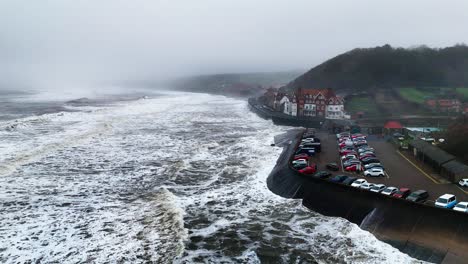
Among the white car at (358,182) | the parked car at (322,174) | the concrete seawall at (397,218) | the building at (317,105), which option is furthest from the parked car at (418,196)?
the building at (317,105)

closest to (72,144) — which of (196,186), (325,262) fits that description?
(196,186)

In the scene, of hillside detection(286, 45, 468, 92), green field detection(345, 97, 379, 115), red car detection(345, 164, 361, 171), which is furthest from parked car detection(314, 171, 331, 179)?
hillside detection(286, 45, 468, 92)

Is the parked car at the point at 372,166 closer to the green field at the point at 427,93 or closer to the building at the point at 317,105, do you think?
the building at the point at 317,105

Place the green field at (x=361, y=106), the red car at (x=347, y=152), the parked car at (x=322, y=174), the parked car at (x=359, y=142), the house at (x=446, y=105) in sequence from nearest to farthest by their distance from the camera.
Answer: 1. the parked car at (x=322, y=174)
2. the red car at (x=347, y=152)
3. the parked car at (x=359, y=142)
4. the house at (x=446, y=105)
5. the green field at (x=361, y=106)

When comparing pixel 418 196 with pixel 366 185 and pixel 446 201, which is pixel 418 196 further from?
pixel 366 185

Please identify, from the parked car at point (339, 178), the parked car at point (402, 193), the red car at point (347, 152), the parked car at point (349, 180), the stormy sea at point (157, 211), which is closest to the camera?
the stormy sea at point (157, 211)

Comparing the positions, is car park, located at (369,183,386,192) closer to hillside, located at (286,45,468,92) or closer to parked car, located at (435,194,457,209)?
parked car, located at (435,194,457,209)
